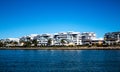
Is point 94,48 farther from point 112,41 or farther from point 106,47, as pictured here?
point 112,41

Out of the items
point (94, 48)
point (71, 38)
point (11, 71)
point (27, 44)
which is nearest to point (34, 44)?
point (27, 44)

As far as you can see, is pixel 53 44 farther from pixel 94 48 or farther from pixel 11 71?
pixel 11 71

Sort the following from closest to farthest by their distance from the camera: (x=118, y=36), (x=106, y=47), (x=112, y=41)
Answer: (x=106, y=47) < (x=112, y=41) < (x=118, y=36)

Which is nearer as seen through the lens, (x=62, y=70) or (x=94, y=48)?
(x=62, y=70)

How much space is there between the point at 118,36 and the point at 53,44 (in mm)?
46472

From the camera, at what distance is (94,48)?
6038 inches

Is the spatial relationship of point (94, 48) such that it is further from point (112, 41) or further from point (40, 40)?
point (40, 40)

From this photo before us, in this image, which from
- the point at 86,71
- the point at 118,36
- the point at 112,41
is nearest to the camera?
the point at 86,71

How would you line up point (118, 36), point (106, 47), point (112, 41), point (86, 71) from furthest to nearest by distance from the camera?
point (118, 36), point (112, 41), point (106, 47), point (86, 71)

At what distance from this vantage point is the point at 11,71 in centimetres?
4109

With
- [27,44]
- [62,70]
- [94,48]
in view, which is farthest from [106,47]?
[62,70]

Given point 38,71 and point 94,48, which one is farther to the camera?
point 94,48

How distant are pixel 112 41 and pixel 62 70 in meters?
143

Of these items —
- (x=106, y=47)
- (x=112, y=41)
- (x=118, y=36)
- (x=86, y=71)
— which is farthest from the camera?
(x=118, y=36)
